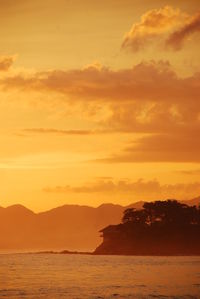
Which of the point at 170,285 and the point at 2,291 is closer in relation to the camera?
the point at 2,291

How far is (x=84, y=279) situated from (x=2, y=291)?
2224 centimetres

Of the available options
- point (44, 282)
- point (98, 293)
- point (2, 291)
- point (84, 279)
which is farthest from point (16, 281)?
point (98, 293)

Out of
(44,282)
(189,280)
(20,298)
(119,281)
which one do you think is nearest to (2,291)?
(20,298)

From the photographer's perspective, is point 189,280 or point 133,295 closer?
point 133,295

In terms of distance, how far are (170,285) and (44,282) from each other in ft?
60.0

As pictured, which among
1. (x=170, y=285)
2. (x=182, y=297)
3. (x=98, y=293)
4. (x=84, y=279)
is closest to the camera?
(x=182, y=297)

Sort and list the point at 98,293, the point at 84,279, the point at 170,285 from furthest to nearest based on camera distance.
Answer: the point at 84,279, the point at 170,285, the point at 98,293

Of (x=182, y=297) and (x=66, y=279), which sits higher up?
(x=66, y=279)

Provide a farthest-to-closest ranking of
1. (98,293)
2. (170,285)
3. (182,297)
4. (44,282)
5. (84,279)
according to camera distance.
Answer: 1. (84,279)
2. (44,282)
3. (170,285)
4. (98,293)
5. (182,297)

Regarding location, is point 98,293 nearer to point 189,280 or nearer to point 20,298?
point 20,298

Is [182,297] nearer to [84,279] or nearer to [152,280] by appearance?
[152,280]

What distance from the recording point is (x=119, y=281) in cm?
8912

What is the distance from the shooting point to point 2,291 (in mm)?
73312

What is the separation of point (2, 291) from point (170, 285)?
70.5 ft
